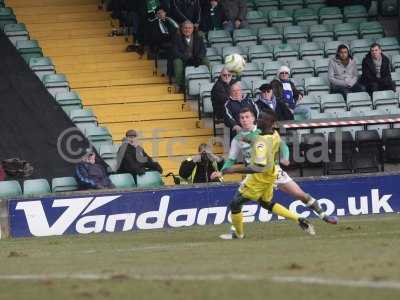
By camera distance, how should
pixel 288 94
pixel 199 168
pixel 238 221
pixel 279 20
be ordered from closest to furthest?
pixel 238 221 → pixel 199 168 → pixel 288 94 → pixel 279 20

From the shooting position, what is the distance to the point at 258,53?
2508 cm

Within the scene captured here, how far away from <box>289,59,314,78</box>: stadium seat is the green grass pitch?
7422 millimetres

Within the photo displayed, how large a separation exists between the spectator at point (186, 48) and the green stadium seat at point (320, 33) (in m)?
3.10

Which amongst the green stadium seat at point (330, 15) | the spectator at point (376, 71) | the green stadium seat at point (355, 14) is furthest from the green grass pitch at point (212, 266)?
the green stadium seat at point (355, 14)

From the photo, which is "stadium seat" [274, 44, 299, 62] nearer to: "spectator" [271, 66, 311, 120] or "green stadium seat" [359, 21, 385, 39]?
"green stadium seat" [359, 21, 385, 39]

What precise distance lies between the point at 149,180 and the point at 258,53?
512 centimetres

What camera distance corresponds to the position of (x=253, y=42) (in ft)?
84.5

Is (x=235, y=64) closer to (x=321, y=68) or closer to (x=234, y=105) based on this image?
(x=234, y=105)

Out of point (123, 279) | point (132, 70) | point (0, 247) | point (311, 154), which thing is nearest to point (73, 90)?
point (132, 70)

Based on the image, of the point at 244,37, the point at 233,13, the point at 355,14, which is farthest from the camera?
the point at 355,14

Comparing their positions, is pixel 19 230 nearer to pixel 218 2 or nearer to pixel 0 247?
pixel 0 247

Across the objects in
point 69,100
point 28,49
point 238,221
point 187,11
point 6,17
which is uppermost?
point 187,11

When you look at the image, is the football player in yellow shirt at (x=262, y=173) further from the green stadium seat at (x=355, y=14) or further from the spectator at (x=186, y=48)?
the green stadium seat at (x=355, y=14)

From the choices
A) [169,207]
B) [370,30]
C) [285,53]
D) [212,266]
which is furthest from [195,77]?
[212,266]
